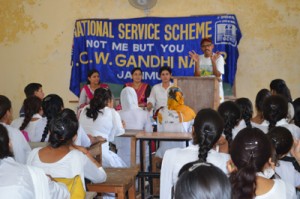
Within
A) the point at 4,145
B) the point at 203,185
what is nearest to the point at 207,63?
the point at 4,145

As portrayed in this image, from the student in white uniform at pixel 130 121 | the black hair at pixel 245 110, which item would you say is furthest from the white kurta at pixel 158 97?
the black hair at pixel 245 110

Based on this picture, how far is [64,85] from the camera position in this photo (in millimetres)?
8250

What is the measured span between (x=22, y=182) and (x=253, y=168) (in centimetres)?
92

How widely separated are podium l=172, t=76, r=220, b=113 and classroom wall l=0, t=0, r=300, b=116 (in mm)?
2277

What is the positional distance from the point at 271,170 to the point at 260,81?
5.63 metres

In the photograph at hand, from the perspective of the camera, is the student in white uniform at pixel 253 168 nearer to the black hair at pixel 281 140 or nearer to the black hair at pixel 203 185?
the black hair at pixel 203 185

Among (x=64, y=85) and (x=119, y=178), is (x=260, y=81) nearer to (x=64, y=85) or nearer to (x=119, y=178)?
(x=64, y=85)

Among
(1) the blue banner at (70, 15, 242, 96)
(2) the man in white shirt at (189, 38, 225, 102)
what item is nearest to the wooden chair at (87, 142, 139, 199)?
(2) the man in white shirt at (189, 38, 225, 102)

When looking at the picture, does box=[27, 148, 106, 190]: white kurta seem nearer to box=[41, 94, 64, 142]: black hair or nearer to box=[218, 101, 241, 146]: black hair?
box=[218, 101, 241, 146]: black hair

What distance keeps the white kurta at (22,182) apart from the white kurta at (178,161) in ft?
2.44

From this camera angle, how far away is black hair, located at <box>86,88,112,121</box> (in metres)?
4.66

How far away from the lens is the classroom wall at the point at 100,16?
24.3ft

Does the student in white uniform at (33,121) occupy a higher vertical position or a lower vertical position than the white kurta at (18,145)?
higher

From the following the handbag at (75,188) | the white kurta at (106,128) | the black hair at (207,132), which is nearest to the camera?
the handbag at (75,188)
